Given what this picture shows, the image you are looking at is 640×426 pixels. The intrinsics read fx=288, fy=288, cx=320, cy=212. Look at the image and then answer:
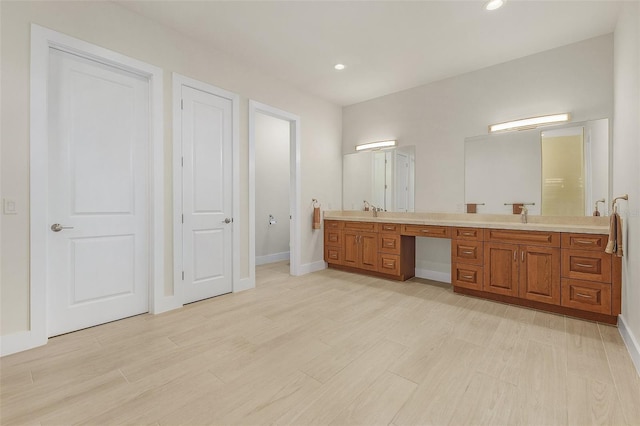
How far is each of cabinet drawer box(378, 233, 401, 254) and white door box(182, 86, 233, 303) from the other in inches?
83.5

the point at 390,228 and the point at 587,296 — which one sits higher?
the point at 390,228

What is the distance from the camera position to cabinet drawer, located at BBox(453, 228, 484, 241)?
3.36 meters

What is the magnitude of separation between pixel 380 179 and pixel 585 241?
272 cm

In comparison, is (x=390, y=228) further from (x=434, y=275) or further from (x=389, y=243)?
(x=434, y=275)

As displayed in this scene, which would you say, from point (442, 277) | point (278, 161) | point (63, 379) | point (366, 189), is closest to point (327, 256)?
point (366, 189)

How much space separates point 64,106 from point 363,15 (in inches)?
109

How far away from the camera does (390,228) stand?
4145 mm

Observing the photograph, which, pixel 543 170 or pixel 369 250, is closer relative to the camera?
pixel 543 170

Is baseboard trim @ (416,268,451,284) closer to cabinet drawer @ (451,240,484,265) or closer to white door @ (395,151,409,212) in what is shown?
cabinet drawer @ (451,240,484,265)

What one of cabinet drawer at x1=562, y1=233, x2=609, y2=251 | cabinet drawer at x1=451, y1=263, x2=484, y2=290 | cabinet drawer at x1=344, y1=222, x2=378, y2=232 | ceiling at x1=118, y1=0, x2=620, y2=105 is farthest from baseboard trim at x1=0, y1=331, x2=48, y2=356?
cabinet drawer at x1=562, y1=233, x2=609, y2=251

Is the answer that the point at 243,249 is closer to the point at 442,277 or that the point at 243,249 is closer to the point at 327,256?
the point at 327,256

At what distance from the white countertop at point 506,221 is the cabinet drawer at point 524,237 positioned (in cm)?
5

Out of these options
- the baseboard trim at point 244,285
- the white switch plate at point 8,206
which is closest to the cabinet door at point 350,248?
the baseboard trim at point 244,285

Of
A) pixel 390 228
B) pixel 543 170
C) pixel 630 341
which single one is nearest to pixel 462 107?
pixel 543 170
